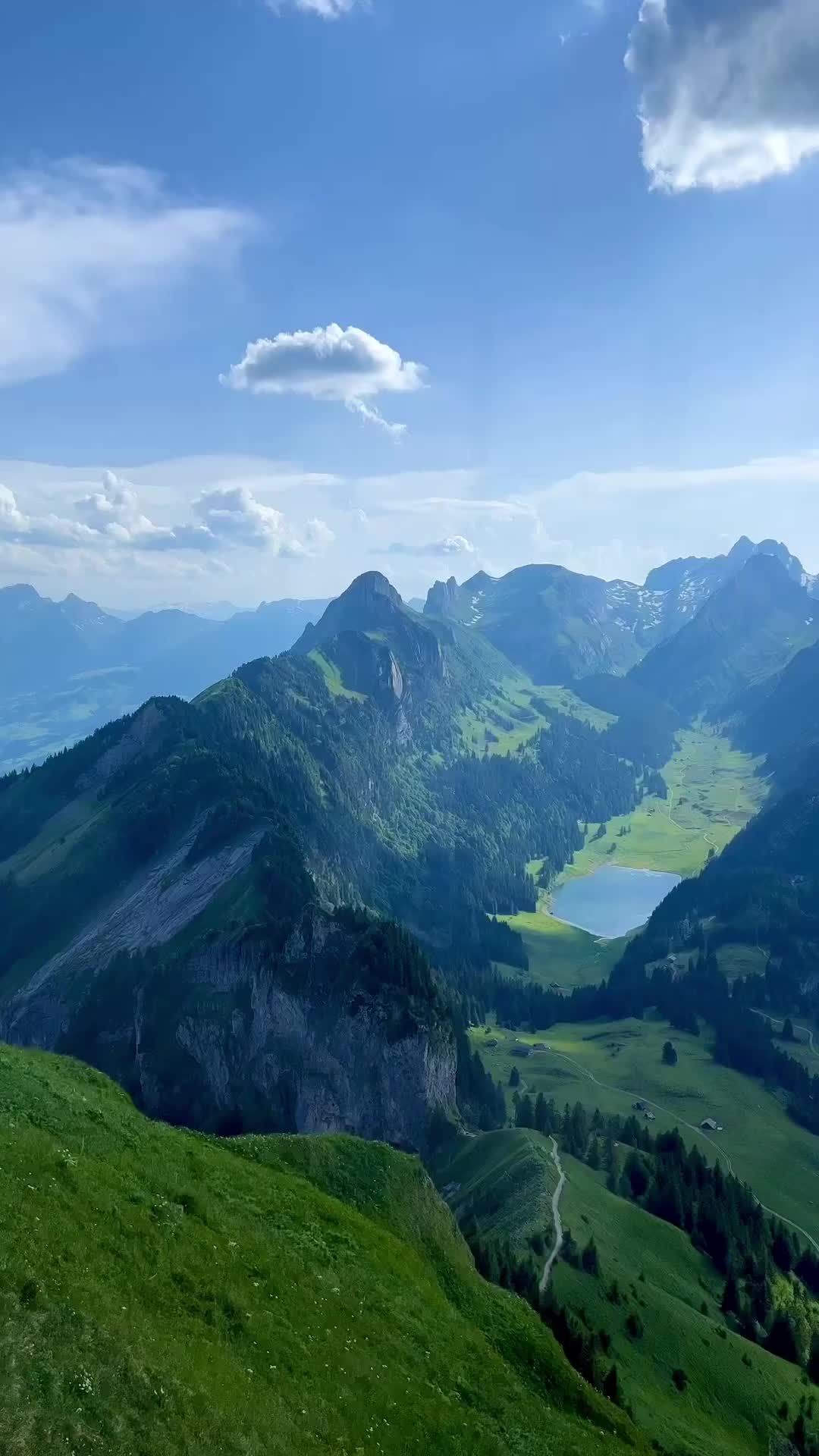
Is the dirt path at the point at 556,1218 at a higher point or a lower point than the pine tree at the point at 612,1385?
lower

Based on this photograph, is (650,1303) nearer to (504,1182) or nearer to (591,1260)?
(591,1260)

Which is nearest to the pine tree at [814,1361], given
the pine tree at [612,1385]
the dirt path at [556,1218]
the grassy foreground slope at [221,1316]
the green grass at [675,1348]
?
the green grass at [675,1348]

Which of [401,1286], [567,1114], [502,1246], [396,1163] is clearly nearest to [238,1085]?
[567,1114]

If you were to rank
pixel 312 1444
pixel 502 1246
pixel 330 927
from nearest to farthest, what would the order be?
pixel 312 1444, pixel 502 1246, pixel 330 927

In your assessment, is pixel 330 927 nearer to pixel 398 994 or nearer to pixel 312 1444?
pixel 398 994

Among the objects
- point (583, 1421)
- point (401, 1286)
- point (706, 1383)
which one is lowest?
point (706, 1383)

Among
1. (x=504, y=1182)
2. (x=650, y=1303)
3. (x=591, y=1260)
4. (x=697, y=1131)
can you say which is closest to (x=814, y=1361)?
(x=650, y=1303)

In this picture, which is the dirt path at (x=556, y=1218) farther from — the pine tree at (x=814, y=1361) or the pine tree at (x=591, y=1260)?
the pine tree at (x=814, y=1361)
